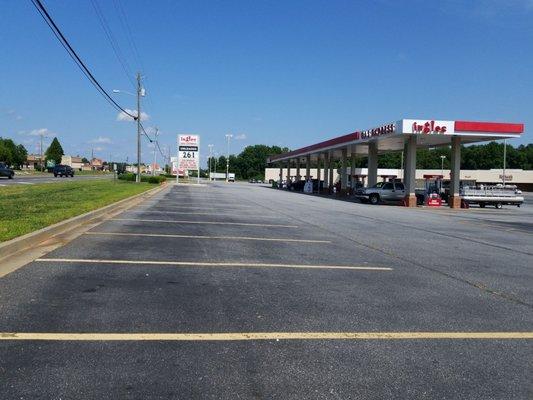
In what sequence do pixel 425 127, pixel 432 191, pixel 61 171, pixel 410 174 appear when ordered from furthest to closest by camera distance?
pixel 61 171, pixel 432 191, pixel 410 174, pixel 425 127

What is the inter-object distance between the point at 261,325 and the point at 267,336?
358mm

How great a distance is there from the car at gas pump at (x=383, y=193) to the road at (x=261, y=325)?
27732mm

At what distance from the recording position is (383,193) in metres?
38.8

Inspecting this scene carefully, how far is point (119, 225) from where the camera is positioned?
14883 millimetres

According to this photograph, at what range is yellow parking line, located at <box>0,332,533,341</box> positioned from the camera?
5.11 metres

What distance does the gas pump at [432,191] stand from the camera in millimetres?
37188

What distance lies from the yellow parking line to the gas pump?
3249 centimetres

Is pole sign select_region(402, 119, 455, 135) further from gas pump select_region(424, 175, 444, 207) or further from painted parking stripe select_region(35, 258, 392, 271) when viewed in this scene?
painted parking stripe select_region(35, 258, 392, 271)

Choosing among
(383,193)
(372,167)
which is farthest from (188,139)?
(383,193)

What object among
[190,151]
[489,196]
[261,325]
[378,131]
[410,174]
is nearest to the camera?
[261,325]

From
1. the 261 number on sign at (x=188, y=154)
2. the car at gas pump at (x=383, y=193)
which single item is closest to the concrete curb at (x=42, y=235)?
the car at gas pump at (x=383, y=193)

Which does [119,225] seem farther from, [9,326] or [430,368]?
[430,368]

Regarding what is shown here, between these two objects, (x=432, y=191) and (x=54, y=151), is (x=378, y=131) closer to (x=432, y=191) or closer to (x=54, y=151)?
(x=432, y=191)

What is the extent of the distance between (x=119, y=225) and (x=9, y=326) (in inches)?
381
